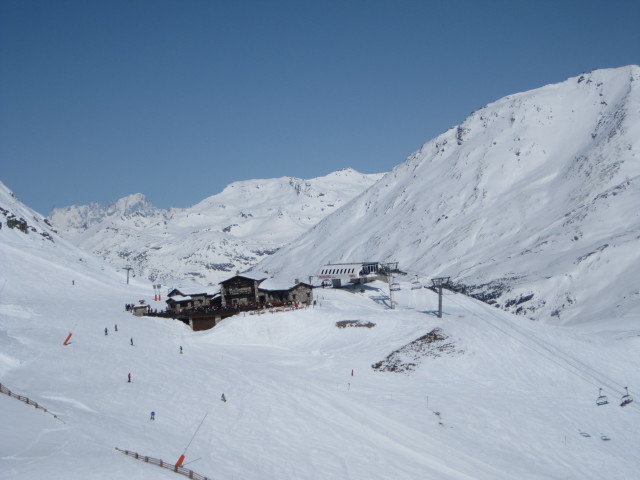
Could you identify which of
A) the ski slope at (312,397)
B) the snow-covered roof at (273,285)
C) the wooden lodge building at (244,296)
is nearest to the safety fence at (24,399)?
the ski slope at (312,397)

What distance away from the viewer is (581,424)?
39938 millimetres

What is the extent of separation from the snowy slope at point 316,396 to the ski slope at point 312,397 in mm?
147

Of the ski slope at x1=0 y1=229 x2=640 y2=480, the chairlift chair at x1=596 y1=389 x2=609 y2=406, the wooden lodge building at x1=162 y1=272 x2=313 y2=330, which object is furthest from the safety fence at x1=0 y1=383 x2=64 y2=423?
the chairlift chair at x1=596 y1=389 x2=609 y2=406

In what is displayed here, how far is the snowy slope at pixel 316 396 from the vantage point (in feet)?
91.0

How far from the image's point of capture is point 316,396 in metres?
39.0

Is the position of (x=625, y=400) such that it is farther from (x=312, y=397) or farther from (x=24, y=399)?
(x=24, y=399)

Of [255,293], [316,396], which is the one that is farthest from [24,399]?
[255,293]

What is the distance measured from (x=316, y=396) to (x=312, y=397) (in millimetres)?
417

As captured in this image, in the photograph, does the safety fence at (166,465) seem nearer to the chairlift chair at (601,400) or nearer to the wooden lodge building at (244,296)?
the chairlift chair at (601,400)

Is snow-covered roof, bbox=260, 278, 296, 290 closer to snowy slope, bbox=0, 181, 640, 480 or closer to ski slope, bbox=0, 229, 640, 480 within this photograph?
snowy slope, bbox=0, 181, 640, 480

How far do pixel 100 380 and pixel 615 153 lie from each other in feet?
548

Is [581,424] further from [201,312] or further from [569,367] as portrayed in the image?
[201,312]

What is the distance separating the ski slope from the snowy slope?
147 millimetres

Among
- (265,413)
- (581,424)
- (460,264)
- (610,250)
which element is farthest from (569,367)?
(460,264)
